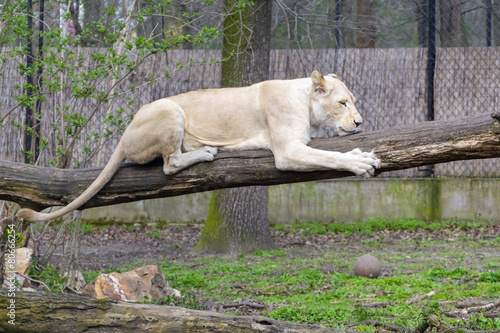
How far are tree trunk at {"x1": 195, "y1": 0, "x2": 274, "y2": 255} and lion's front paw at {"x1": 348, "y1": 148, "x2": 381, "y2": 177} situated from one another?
497 cm

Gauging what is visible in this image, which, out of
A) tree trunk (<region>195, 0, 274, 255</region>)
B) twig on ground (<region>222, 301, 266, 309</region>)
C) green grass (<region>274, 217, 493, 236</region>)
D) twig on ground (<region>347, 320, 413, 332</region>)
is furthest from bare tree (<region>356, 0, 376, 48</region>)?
twig on ground (<region>347, 320, 413, 332</region>)

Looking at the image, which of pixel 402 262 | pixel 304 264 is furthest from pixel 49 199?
pixel 402 262

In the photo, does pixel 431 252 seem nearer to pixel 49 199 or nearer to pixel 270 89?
pixel 270 89

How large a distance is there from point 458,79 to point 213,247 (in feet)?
17.5

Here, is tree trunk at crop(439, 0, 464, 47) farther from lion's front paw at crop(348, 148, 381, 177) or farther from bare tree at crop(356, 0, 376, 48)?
lion's front paw at crop(348, 148, 381, 177)

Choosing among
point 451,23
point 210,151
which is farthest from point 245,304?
point 451,23

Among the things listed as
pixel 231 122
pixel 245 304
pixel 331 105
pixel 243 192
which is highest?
pixel 331 105

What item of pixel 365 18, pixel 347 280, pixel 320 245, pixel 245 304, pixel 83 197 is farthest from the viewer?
pixel 365 18

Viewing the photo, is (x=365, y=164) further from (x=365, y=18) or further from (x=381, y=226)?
(x=365, y=18)

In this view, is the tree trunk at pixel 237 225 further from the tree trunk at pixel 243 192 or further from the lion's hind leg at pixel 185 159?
the lion's hind leg at pixel 185 159

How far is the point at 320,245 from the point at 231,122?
5229 millimetres

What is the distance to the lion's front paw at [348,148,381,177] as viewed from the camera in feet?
14.8

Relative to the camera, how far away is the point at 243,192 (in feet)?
32.3

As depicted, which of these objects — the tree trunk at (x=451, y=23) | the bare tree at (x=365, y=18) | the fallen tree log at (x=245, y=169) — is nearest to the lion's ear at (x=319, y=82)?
the fallen tree log at (x=245, y=169)
